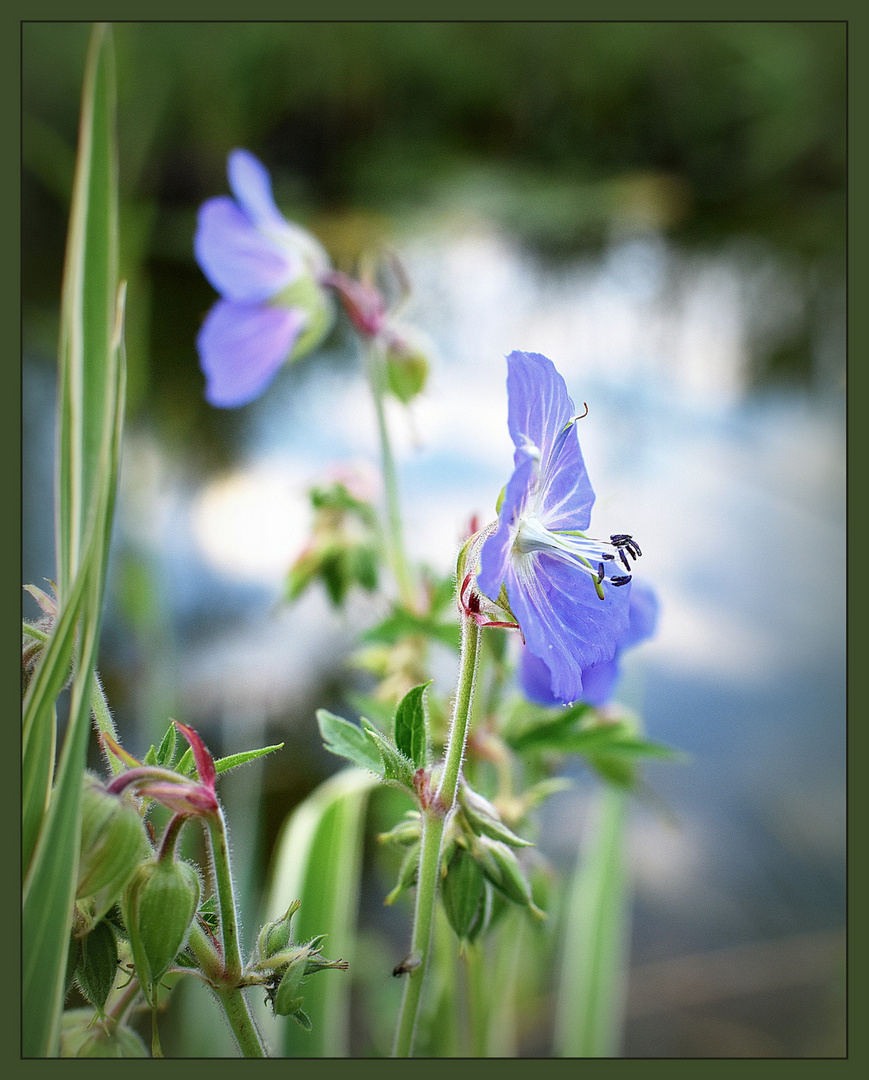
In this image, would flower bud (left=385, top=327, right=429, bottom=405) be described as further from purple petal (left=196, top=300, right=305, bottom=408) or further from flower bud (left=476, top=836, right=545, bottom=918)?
flower bud (left=476, top=836, right=545, bottom=918)

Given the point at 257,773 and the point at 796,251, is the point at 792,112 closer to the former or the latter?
the point at 796,251

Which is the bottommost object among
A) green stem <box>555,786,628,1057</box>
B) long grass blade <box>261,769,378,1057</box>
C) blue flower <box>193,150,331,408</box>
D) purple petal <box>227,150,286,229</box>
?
green stem <box>555,786,628,1057</box>

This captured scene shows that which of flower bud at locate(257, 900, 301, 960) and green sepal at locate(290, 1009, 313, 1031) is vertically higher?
flower bud at locate(257, 900, 301, 960)

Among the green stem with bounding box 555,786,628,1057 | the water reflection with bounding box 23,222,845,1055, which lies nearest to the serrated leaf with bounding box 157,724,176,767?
the green stem with bounding box 555,786,628,1057

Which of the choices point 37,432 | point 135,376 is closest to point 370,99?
point 37,432

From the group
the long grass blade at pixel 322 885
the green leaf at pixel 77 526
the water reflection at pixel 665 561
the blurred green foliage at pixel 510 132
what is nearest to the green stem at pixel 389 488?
the long grass blade at pixel 322 885

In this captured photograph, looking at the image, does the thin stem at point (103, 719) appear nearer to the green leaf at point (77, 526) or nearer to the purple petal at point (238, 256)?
the green leaf at point (77, 526)
